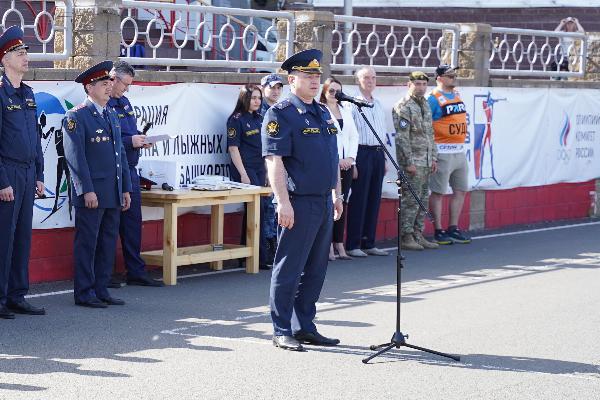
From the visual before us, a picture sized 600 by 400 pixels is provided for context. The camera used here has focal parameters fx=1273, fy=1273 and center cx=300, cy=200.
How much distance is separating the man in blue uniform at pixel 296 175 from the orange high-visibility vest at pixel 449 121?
20.2ft

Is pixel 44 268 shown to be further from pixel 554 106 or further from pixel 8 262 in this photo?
pixel 554 106

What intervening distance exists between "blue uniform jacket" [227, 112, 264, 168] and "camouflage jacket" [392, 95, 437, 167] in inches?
82.1

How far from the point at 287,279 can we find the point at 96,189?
2367 millimetres

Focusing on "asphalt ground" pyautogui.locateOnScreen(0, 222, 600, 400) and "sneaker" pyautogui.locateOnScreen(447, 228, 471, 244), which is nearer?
"asphalt ground" pyautogui.locateOnScreen(0, 222, 600, 400)

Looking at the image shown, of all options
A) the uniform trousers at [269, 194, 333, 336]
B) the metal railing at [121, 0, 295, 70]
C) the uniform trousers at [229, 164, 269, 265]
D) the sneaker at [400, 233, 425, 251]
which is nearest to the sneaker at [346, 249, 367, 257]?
the sneaker at [400, 233, 425, 251]

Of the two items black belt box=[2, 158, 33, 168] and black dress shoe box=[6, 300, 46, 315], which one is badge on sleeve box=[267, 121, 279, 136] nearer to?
black belt box=[2, 158, 33, 168]

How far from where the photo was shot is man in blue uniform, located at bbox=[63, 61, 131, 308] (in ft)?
33.6

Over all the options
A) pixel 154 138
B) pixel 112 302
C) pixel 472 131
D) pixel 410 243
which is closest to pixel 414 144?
pixel 410 243

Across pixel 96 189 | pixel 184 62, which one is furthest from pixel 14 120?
pixel 184 62

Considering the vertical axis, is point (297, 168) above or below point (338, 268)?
above

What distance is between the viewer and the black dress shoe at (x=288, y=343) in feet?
28.3

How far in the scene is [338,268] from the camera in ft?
42.1

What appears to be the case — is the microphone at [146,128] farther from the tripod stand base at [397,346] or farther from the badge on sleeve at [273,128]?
the tripod stand base at [397,346]

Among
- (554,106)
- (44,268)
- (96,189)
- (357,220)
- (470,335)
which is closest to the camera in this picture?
(470,335)
